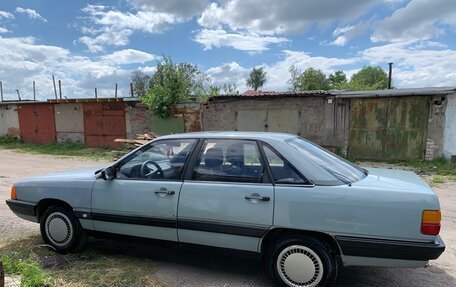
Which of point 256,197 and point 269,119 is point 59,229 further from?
point 269,119

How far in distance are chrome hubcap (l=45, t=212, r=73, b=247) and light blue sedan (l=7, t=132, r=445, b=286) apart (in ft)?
0.04

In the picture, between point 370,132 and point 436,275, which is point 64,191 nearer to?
point 436,275

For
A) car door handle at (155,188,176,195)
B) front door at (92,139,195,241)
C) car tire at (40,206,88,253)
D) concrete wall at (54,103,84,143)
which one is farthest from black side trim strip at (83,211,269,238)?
concrete wall at (54,103,84,143)

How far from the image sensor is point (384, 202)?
2.80 meters

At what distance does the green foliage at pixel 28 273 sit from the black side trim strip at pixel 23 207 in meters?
0.71

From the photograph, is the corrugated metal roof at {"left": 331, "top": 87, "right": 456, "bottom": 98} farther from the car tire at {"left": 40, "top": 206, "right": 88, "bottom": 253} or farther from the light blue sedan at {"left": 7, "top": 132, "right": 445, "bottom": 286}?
the car tire at {"left": 40, "top": 206, "right": 88, "bottom": 253}

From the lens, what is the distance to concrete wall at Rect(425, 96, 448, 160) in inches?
431

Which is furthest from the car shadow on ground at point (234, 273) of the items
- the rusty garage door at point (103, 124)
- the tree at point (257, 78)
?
the tree at point (257, 78)

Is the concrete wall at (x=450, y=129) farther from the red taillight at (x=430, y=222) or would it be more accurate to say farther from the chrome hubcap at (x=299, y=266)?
the chrome hubcap at (x=299, y=266)

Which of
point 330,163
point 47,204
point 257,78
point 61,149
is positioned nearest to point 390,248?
point 330,163

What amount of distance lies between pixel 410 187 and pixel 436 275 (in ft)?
4.15

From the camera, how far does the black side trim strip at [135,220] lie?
3442mm

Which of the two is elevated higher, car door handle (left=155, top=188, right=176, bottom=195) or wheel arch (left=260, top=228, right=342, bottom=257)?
car door handle (left=155, top=188, right=176, bottom=195)

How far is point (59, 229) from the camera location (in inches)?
156
